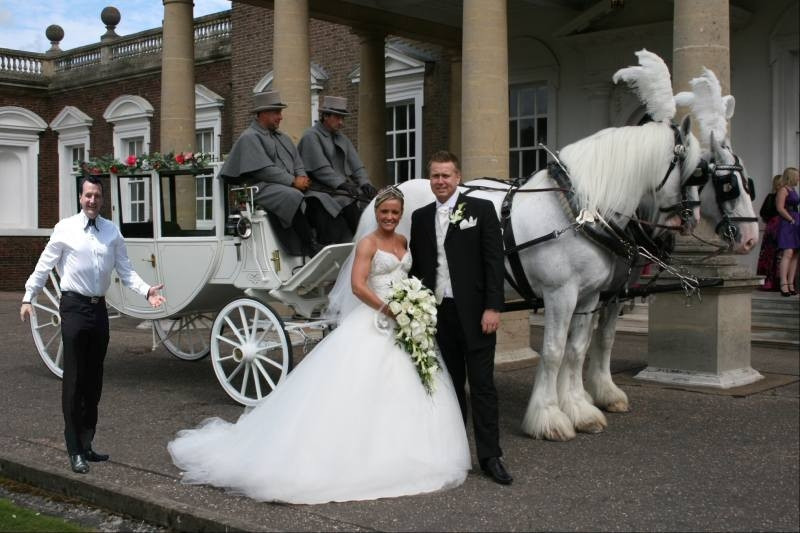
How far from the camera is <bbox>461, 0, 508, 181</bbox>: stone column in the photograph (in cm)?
1015

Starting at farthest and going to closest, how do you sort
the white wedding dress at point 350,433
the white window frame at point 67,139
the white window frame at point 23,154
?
the white window frame at point 23,154
the white window frame at point 67,139
the white wedding dress at point 350,433

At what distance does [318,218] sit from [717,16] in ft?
13.8

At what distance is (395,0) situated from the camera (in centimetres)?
1498

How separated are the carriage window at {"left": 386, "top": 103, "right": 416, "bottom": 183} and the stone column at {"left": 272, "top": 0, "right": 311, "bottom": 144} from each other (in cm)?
597

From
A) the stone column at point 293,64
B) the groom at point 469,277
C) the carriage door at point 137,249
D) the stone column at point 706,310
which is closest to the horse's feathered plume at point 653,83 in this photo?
the groom at point 469,277

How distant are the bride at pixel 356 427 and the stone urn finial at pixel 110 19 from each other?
21863mm

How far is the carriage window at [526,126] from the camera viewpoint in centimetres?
1614

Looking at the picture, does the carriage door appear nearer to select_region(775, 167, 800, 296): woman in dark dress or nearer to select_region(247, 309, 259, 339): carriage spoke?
select_region(247, 309, 259, 339): carriage spoke

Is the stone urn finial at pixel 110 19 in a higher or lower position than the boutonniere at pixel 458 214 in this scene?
higher

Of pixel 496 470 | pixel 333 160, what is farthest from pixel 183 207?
pixel 496 470

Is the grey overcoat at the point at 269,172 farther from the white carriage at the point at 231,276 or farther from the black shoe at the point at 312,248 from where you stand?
the black shoe at the point at 312,248

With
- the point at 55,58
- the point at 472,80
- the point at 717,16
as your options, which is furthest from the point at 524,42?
the point at 55,58

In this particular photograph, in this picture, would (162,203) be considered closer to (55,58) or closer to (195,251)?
(195,251)

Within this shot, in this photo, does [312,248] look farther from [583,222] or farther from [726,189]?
[726,189]
